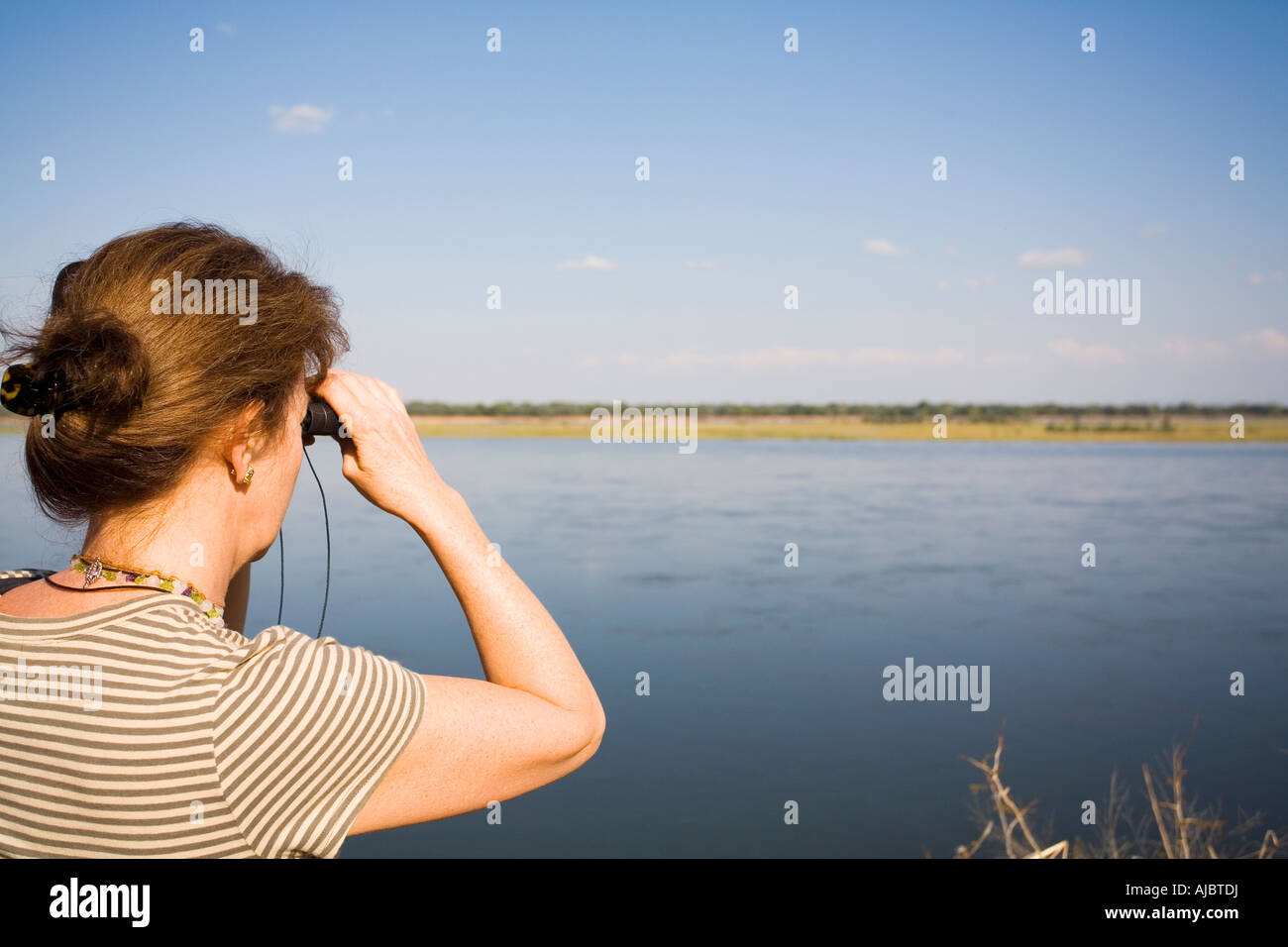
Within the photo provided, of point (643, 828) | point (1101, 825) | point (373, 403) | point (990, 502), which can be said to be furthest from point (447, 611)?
point (990, 502)

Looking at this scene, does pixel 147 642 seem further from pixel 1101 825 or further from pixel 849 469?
pixel 849 469

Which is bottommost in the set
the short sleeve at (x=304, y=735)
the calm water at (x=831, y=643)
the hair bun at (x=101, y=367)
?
the calm water at (x=831, y=643)

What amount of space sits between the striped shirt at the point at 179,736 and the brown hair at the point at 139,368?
0.16 metres

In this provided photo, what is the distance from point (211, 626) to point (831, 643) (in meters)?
7.41

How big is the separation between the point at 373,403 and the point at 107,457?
0.30m

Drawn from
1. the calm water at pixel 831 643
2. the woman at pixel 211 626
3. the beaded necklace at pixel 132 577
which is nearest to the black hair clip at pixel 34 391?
the woman at pixel 211 626

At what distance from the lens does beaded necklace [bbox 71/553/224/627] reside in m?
0.92

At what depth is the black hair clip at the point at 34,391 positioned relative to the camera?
0.93 m

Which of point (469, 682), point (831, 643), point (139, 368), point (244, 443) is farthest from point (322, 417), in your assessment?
point (831, 643)

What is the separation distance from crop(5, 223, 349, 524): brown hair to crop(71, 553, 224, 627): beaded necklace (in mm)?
65

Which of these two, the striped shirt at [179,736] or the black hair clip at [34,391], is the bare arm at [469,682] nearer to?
the striped shirt at [179,736]

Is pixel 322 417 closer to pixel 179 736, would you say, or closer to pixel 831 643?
pixel 179 736

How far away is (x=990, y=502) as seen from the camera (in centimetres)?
1752

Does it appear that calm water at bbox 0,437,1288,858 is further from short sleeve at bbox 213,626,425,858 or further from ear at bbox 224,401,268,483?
short sleeve at bbox 213,626,425,858
